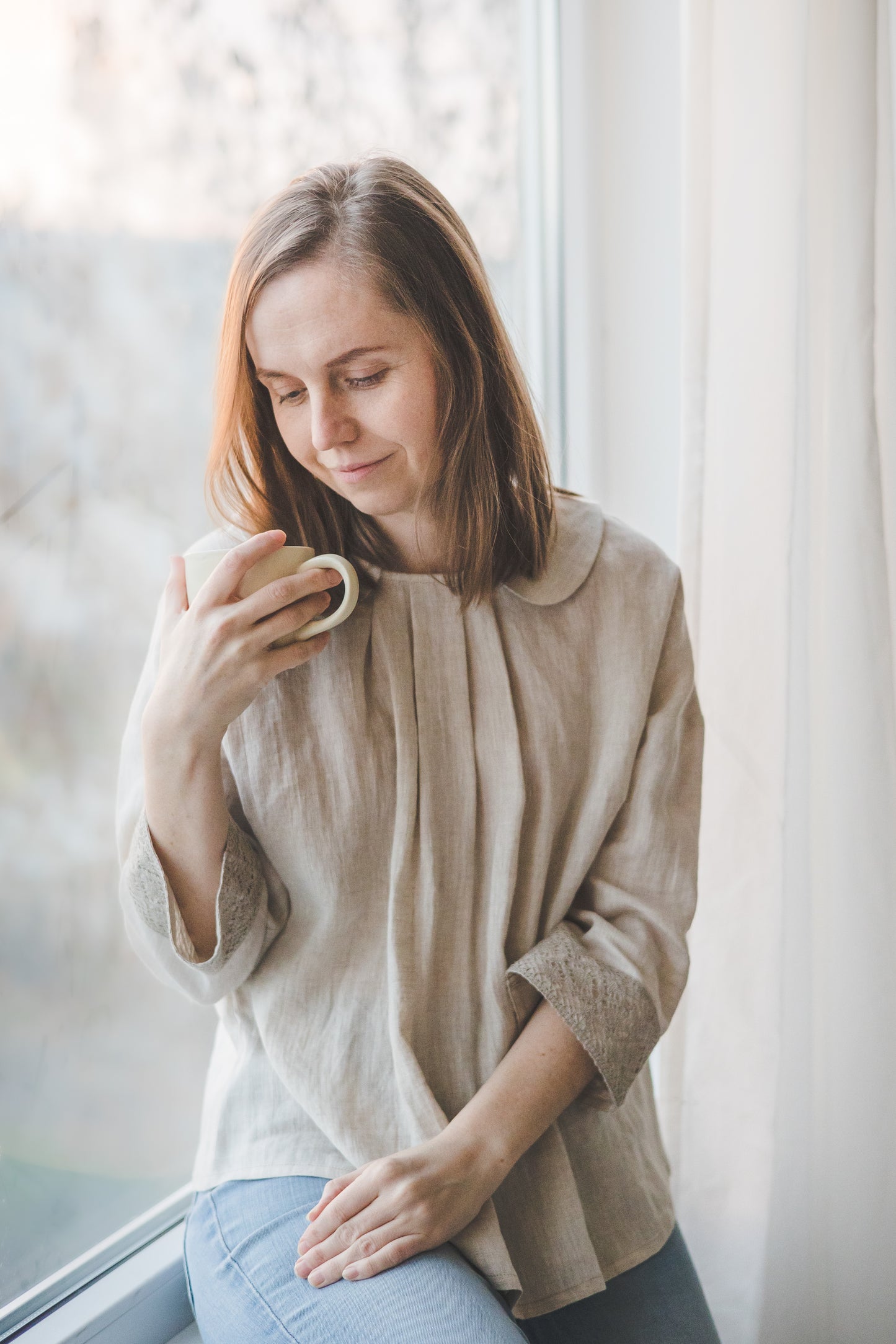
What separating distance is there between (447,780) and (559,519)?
0.99 feet

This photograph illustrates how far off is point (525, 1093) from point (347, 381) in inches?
24.9

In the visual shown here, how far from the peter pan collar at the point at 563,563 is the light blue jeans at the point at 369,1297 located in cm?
56

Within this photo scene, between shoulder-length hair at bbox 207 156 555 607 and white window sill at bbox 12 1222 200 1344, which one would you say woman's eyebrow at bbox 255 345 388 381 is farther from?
white window sill at bbox 12 1222 200 1344

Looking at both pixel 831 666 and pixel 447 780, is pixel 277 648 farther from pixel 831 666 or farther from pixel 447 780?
pixel 831 666

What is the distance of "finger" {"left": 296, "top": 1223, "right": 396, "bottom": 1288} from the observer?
2.69ft

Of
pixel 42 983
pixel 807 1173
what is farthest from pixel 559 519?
pixel 807 1173

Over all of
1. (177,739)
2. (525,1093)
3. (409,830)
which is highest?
(177,739)

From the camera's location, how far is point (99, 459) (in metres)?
1.10

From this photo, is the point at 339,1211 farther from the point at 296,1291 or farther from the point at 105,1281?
the point at 105,1281

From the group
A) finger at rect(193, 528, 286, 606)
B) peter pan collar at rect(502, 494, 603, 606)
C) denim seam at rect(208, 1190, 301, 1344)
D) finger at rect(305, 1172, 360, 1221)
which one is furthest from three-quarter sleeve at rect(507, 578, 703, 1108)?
finger at rect(193, 528, 286, 606)

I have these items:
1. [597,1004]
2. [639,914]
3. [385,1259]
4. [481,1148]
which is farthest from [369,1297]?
[639,914]

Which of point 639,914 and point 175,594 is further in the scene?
point 639,914

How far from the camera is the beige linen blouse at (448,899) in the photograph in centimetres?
93

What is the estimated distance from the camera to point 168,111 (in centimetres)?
111
